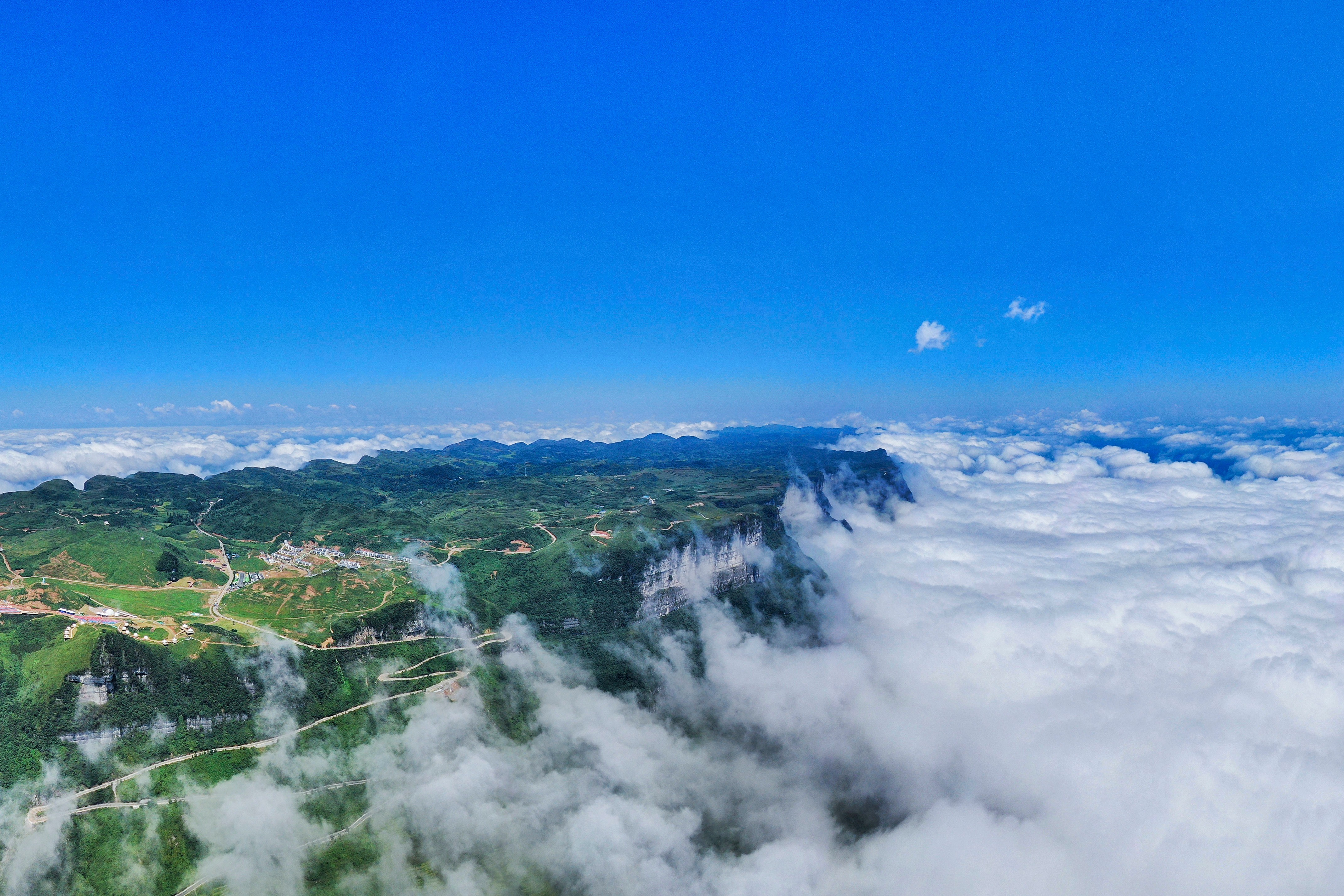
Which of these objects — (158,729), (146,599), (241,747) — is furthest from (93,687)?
(146,599)

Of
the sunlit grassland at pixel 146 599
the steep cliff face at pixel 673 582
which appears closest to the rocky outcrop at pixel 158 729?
the sunlit grassland at pixel 146 599

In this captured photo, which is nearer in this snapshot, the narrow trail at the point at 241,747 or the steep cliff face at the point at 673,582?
the narrow trail at the point at 241,747

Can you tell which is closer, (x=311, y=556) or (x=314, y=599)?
(x=314, y=599)

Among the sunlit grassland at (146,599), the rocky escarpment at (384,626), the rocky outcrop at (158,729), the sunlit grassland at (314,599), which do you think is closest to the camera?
the rocky outcrop at (158,729)

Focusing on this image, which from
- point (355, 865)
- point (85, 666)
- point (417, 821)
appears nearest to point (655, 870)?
point (417, 821)

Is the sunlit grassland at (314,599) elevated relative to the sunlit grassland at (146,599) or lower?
lower

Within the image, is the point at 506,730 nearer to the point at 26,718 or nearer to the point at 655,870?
the point at 655,870

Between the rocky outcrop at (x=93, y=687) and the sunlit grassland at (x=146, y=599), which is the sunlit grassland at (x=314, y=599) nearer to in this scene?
the sunlit grassland at (x=146, y=599)

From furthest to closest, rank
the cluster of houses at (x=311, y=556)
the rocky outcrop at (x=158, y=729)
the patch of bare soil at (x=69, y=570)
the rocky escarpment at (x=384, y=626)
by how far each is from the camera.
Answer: the cluster of houses at (x=311, y=556)
the patch of bare soil at (x=69, y=570)
the rocky escarpment at (x=384, y=626)
the rocky outcrop at (x=158, y=729)

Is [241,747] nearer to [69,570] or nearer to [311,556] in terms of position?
[69,570]
